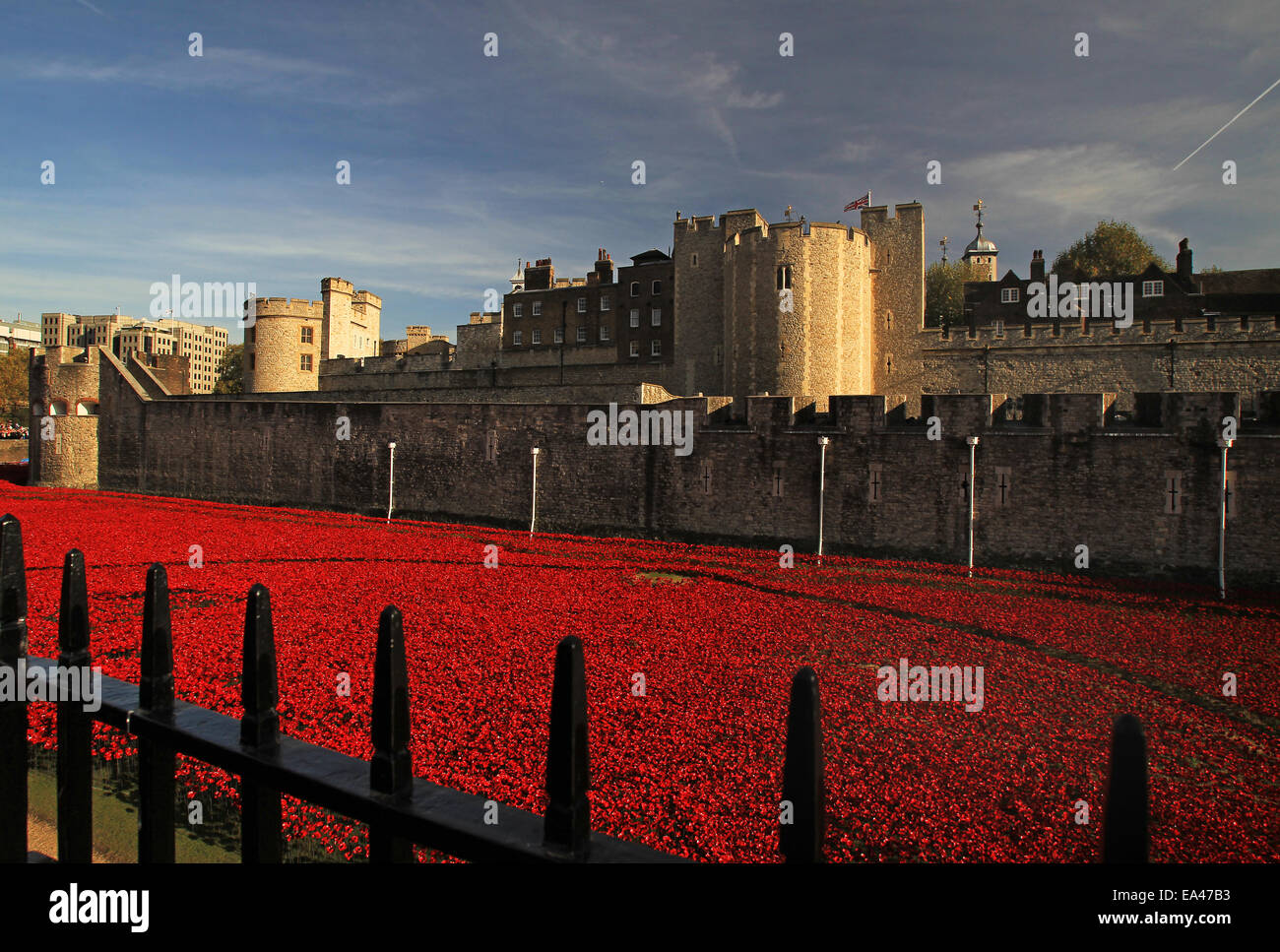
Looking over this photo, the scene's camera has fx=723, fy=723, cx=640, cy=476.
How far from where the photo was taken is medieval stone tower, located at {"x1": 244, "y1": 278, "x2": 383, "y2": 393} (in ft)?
178

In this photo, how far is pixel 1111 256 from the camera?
57.8m

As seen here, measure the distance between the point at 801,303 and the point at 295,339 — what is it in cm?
3844

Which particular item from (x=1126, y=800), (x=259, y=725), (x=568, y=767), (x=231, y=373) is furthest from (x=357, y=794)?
(x=231, y=373)

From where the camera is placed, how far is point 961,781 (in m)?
7.00

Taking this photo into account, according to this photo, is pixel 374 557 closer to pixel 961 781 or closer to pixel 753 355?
pixel 961 781

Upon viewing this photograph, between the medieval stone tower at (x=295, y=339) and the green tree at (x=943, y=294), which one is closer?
the medieval stone tower at (x=295, y=339)

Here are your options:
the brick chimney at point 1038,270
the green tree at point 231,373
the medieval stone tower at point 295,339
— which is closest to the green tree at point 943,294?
the brick chimney at point 1038,270

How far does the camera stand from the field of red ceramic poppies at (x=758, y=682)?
635 centimetres

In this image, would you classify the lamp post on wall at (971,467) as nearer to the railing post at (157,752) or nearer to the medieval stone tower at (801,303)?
the railing post at (157,752)

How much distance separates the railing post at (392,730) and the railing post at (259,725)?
15.3 inches

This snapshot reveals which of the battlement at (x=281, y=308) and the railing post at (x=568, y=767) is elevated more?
the battlement at (x=281, y=308)

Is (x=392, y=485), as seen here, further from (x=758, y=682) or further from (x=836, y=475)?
(x=758, y=682)

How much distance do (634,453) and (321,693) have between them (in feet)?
53.4
